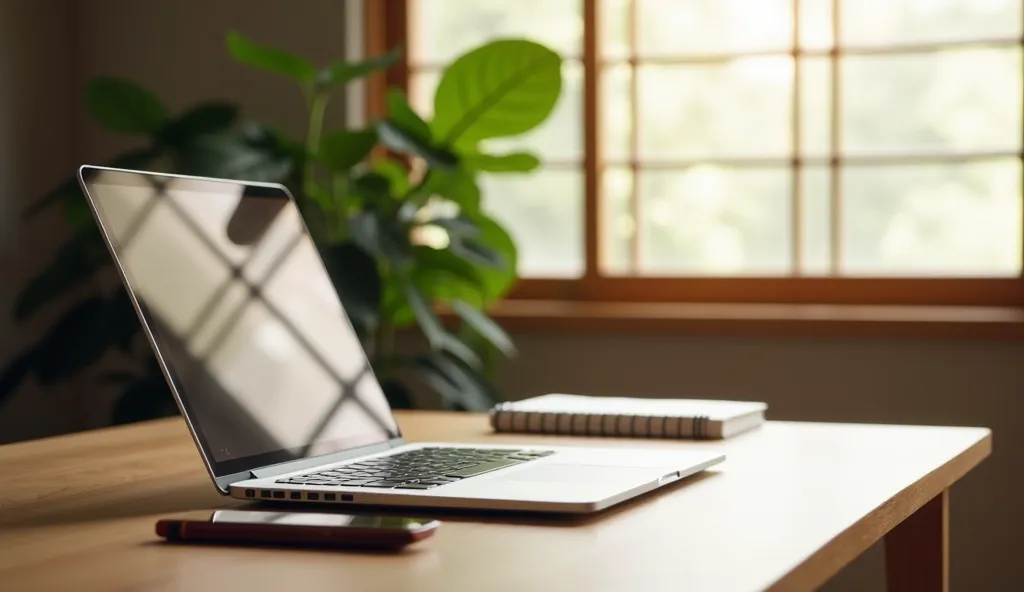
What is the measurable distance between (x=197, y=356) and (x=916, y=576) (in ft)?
3.16

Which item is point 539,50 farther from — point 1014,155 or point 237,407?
point 237,407

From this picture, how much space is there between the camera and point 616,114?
3344 millimetres

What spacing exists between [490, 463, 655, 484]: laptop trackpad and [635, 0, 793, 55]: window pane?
7.20ft

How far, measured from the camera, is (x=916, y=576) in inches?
65.5

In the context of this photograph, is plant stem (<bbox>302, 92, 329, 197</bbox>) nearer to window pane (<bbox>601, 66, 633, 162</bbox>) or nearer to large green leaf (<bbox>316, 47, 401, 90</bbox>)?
large green leaf (<bbox>316, 47, 401, 90</bbox>)

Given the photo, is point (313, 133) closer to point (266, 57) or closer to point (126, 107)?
point (266, 57)

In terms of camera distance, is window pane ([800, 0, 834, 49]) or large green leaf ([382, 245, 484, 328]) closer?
large green leaf ([382, 245, 484, 328])

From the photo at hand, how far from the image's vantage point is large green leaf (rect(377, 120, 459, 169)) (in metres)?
2.76

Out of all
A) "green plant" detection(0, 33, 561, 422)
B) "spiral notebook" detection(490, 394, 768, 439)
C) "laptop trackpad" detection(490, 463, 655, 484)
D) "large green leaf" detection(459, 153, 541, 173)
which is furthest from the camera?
"large green leaf" detection(459, 153, 541, 173)

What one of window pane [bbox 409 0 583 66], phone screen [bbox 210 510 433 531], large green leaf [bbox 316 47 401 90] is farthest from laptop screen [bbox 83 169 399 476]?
window pane [bbox 409 0 583 66]

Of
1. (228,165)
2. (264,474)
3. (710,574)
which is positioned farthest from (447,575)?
(228,165)

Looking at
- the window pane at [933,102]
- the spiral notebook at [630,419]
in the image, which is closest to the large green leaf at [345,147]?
the window pane at [933,102]

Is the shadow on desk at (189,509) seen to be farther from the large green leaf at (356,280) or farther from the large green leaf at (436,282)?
the large green leaf at (436,282)

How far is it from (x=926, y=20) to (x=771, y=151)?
0.45 m
